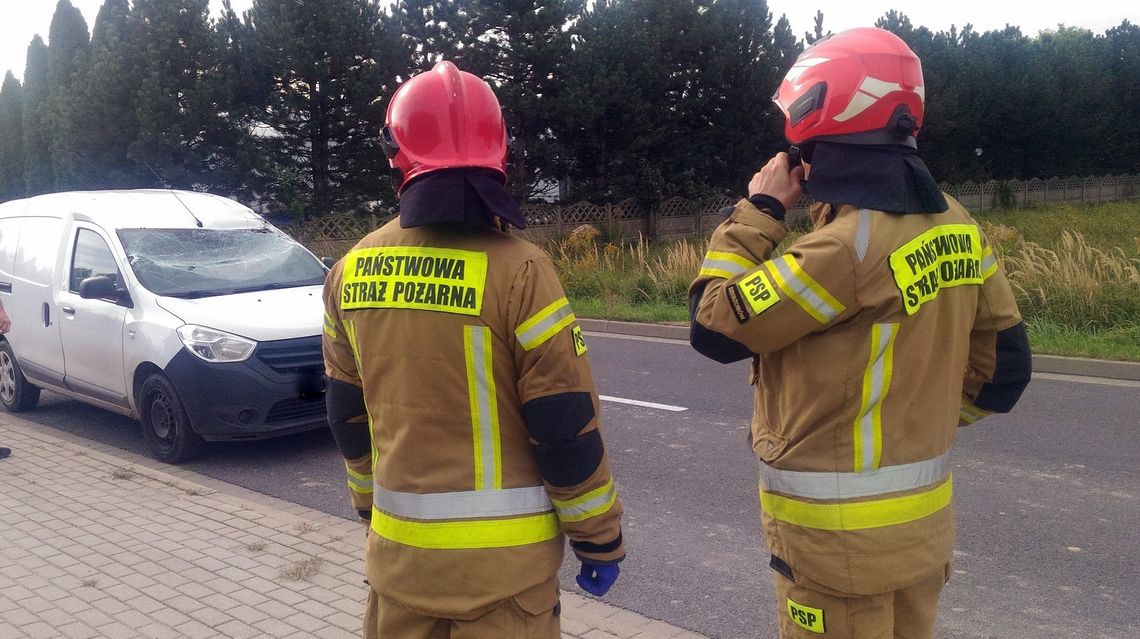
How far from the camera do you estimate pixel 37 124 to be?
34062 millimetres

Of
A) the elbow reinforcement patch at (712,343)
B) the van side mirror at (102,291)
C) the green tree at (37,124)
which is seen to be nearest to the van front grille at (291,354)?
the van side mirror at (102,291)

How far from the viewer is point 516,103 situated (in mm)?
25156

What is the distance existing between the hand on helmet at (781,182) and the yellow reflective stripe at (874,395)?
39 cm

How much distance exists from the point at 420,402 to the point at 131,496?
4453mm

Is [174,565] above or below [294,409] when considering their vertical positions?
below

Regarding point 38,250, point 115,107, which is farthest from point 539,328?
point 115,107

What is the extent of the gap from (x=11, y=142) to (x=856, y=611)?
4087cm

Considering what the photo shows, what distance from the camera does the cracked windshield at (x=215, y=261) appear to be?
729 cm

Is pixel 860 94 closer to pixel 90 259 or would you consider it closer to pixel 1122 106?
pixel 90 259

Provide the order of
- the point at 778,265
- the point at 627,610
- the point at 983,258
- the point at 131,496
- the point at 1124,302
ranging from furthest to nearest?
the point at 1124,302 < the point at 131,496 < the point at 627,610 < the point at 983,258 < the point at 778,265

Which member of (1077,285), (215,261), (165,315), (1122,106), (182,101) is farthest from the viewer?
(1122,106)

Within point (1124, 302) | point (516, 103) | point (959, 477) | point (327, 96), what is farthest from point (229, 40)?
point (959, 477)

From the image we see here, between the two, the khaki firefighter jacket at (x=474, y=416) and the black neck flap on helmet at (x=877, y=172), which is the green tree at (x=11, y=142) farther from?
the black neck flap on helmet at (x=877, y=172)

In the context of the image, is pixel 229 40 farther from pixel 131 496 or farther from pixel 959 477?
pixel 959 477
